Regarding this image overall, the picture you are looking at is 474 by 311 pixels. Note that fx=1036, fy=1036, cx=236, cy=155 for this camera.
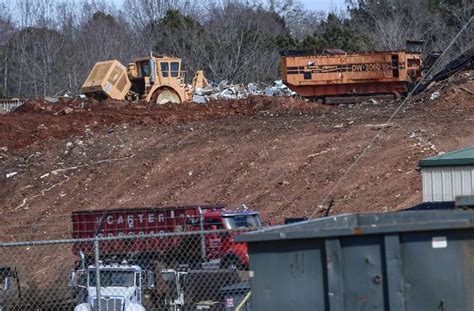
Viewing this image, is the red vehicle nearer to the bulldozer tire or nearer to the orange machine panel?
the orange machine panel

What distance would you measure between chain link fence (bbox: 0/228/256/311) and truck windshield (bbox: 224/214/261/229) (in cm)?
84

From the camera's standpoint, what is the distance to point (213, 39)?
220 feet

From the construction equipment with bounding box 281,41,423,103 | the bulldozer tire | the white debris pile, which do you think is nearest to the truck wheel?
the construction equipment with bounding box 281,41,423,103

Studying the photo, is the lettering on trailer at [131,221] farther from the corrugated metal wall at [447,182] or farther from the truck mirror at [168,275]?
the corrugated metal wall at [447,182]

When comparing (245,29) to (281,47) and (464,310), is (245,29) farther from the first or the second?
(464,310)

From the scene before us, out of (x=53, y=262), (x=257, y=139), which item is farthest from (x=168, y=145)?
(x=53, y=262)

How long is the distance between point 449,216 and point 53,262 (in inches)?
630

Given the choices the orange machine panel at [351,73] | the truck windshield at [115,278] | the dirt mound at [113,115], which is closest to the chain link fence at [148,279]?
the truck windshield at [115,278]

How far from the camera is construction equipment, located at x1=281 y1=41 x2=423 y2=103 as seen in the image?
39938 millimetres

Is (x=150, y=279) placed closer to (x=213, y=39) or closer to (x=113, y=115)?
(x=113, y=115)

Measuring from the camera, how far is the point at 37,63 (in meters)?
71.9

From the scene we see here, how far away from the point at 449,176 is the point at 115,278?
19.0ft

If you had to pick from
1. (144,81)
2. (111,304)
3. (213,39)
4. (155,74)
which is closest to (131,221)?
(111,304)

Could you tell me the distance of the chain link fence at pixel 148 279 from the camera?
49.3 feet
